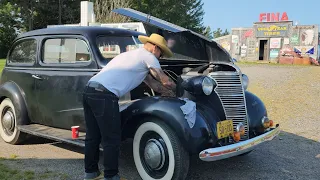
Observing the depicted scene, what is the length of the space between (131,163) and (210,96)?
4.80 feet

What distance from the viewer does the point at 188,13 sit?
5056cm

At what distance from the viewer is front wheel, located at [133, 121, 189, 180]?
3.59 meters

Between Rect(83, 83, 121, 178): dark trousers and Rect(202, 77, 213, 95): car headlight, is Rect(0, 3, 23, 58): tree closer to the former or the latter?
Rect(83, 83, 121, 178): dark trousers

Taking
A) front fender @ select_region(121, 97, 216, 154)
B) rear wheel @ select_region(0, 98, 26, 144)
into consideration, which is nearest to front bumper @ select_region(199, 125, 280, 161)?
front fender @ select_region(121, 97, 216, 154)

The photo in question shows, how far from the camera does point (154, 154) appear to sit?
376cm

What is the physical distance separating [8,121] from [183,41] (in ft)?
10.3

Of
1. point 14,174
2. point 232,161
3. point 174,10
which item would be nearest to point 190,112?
point 232,161

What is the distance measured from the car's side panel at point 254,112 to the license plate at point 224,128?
0.54 meters

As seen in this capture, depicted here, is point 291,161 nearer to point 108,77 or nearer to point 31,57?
point 108,77

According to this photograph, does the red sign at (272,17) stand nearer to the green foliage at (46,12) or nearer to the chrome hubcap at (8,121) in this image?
the green foliage at (46,12)

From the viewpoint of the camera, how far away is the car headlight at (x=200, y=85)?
386cm

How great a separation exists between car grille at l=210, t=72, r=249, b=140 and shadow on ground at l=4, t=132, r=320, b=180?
59 cm

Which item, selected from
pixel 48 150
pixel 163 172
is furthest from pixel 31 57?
pixel 163 172

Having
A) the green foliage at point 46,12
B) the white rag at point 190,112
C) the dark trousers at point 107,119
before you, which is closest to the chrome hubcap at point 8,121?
the dark trousers at point 107,119
